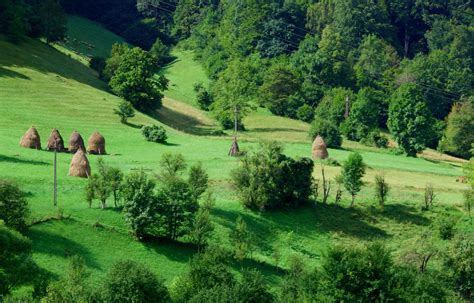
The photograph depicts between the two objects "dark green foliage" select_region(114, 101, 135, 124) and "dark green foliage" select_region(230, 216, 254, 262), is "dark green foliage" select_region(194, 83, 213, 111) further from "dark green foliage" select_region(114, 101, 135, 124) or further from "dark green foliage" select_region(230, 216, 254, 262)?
"dark green foliage" select_region(230, 216, 254, 262)

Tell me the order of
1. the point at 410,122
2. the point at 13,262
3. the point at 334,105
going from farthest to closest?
1. the point at 334,105
2. the point at 410,122
3. the point at 13,262

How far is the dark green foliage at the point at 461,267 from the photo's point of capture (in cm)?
5856

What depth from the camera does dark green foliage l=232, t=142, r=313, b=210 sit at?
220 feet

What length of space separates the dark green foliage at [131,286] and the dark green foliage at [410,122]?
66.3 m

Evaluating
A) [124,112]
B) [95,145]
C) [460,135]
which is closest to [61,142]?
[95,145]

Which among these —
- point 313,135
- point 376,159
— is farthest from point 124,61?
point 376,159

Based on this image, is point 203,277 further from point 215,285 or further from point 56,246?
point 56,246

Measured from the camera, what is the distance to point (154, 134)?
9050 centimetres

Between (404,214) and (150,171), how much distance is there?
26319mm

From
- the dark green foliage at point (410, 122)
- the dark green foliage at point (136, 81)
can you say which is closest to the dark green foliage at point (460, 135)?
the dark green foliage at point (410, 122)

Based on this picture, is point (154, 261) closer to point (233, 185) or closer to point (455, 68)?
point (233, 185)

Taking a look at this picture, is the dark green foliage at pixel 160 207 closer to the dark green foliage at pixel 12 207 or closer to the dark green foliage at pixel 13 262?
the dark green foliage at pixel 12 207

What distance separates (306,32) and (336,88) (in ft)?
117

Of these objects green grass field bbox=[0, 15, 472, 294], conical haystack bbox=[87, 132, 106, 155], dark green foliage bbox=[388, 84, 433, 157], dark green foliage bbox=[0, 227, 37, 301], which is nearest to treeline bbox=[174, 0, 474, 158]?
dark green foliage bbox=[388, 84, 433, 157]
